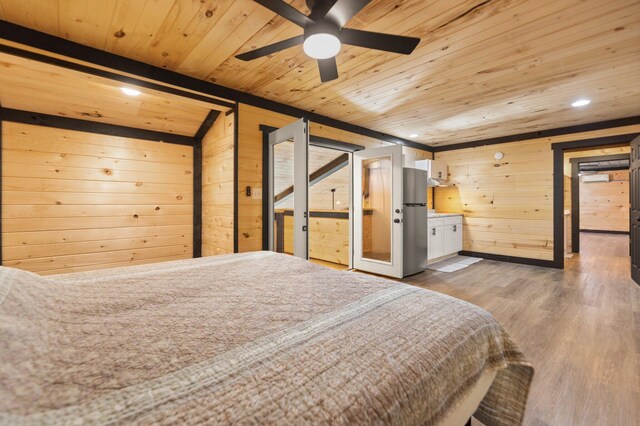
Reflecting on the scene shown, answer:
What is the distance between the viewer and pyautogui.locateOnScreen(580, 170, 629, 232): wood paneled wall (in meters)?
8.86

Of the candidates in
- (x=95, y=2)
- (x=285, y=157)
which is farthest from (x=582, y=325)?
(x=95, y=2)

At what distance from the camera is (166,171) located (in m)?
3.56

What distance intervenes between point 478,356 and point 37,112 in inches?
166

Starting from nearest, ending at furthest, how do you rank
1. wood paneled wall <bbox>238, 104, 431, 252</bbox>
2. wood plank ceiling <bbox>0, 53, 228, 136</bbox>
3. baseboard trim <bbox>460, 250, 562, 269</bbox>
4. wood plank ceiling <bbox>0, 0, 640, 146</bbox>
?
wood plank ceiling <bbox>0, 0, 640, 146</bbox>
wood plank ceiling <bbox>0, 53, 228, 136</bbox>
wood paneled wall <bbox>238, 104, 431, 252</bbox>
baseboard trim <bbox>460, 250, 562, 269</bbox>

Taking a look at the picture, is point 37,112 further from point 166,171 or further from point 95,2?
point 95,2

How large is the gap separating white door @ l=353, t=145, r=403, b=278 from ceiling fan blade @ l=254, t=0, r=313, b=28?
2.61 metres

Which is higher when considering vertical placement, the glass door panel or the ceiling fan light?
the ceiling fan light

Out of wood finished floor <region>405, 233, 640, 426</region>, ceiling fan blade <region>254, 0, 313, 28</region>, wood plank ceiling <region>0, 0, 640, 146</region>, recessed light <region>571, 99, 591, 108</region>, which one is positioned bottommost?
wood finished floor <region>405, 233, 640, 426</region>

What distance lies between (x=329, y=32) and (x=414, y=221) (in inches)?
123

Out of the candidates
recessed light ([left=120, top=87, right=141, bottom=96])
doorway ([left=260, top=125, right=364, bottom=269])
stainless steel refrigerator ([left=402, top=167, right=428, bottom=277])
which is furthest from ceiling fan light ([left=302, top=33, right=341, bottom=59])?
stainless steel refrigerator ([left=402, top=167, right=428, bottom=277])

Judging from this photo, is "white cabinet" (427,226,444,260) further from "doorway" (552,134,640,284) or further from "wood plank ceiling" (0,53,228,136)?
"wood plank ceiling" (0,53,228,136)

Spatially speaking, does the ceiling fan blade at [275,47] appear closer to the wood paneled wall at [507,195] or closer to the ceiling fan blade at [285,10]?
the ceiling fan blade at [285,10]

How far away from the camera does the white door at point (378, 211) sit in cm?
391

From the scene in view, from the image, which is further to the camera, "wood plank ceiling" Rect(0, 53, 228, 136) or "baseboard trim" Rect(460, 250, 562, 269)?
"baseboard trim" Rect(460, 250, 562, 269)
